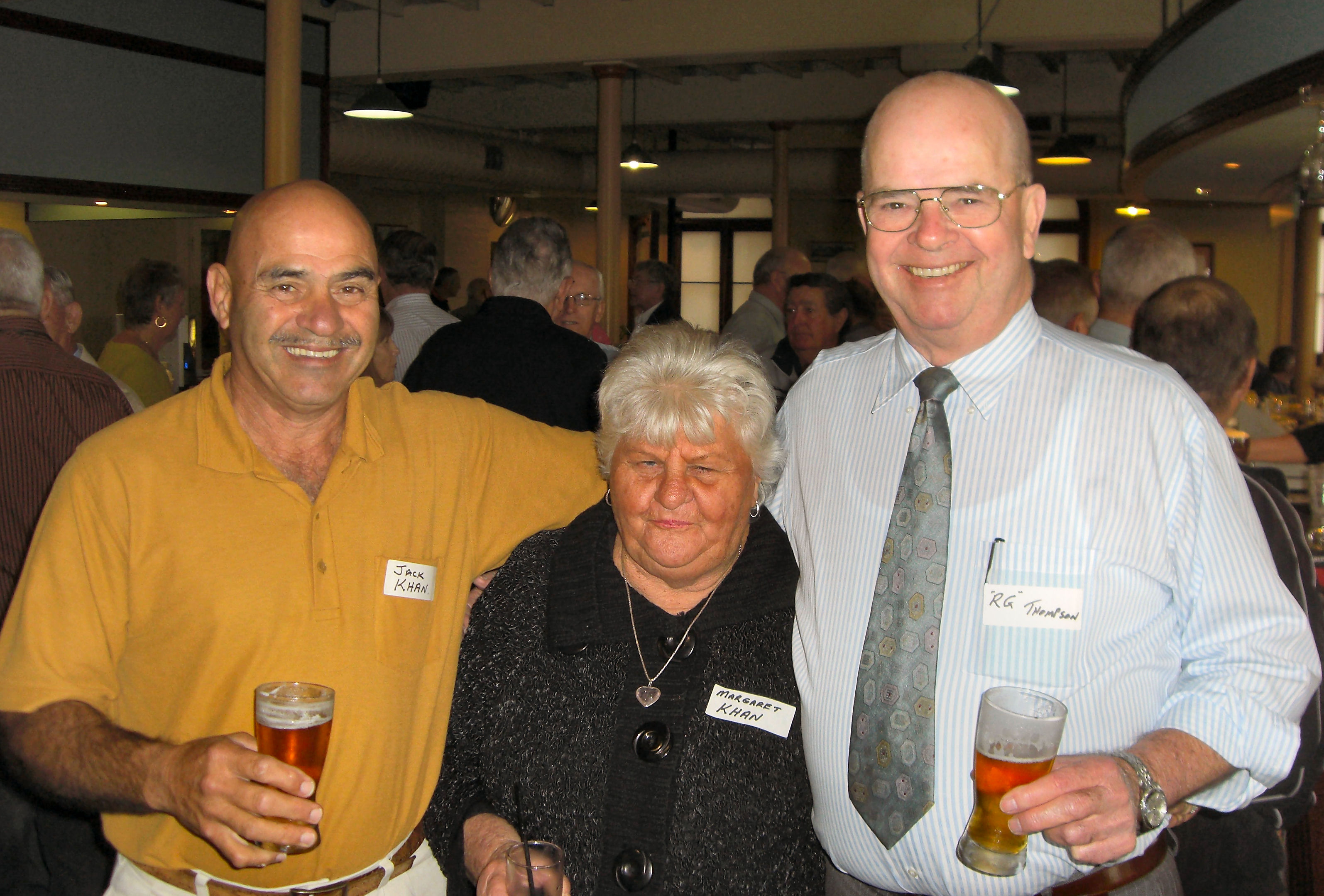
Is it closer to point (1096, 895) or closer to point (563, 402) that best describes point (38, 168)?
point (563, 402)

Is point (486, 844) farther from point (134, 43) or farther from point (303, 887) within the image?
point (134, 43)

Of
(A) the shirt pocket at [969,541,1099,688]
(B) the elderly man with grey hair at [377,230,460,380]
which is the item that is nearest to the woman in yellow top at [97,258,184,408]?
(B) the elderly man with grey hair at [377,230,460,380]

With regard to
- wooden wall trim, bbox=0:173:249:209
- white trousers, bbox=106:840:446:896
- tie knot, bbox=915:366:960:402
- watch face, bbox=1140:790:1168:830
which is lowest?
white trousers, bbox=106:840:446:896

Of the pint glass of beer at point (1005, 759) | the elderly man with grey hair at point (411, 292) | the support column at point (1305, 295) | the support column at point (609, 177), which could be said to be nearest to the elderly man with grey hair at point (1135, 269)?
the pint glass of beer at point (1005, 759)

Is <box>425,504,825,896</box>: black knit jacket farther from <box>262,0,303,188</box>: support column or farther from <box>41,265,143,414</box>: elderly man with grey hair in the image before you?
<box>262,0,303,188</box>: support column

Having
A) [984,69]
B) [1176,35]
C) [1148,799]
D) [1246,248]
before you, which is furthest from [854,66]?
[1148,799]

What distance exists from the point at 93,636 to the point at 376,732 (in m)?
0.46

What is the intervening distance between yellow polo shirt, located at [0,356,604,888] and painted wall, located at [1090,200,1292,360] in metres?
17.3

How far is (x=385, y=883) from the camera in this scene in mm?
1850

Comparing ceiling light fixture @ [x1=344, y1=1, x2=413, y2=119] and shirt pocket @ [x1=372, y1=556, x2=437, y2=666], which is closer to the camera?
shirt pocket @ [x1=372, y1=556, x2=437, y2=666]

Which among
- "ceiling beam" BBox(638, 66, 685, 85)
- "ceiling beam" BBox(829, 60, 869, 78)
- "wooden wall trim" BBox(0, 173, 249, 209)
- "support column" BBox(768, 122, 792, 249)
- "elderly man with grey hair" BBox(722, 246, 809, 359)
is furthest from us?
"support column" BBox(768, 122, 792, 249)

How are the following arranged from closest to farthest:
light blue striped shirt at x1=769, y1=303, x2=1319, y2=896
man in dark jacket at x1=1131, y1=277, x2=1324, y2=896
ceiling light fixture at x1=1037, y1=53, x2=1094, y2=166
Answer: light blue striped shirt at x1=769, y1=303, x2=1319, y2=896 → man in dark jacket at x1=1131, y1=277, x2=1324, y2=896 → ceiling light fixture at x1=1037, y1=53, x2=1094, y2=166

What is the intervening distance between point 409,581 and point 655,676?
45 centimetres

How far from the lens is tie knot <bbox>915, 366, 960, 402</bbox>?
174 centimetres
